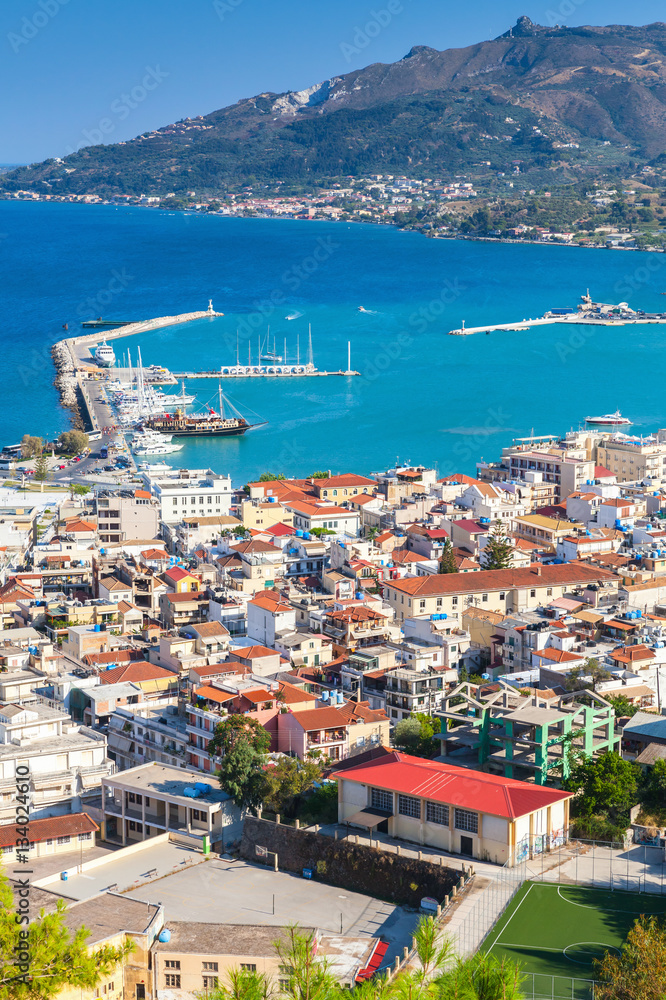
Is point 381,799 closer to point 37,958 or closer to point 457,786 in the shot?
point 457,786

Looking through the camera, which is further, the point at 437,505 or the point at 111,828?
the point at 437,505

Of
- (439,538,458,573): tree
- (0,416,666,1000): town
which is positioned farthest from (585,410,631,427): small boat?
(439,538,458,573): tree

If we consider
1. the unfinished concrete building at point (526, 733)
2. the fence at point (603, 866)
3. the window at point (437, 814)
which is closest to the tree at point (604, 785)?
the unfinished concrete building at point (526, 733)

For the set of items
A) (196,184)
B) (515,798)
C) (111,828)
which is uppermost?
(196,184)

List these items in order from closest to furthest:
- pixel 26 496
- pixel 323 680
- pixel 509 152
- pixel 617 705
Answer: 1. pixel 617 705
2. pixel 323 680
3. pixel 26 496
4. pixel 509 152

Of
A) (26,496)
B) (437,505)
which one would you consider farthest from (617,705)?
(26,496)

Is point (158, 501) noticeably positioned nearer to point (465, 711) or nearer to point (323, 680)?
point (323, 680)

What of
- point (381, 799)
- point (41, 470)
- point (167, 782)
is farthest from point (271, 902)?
point (41, 470)
